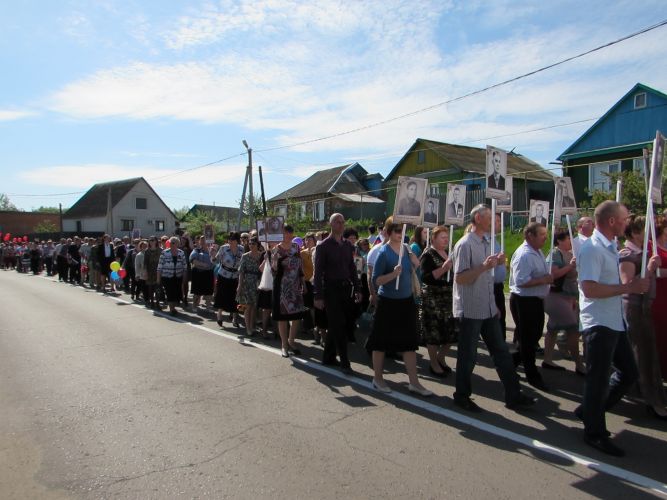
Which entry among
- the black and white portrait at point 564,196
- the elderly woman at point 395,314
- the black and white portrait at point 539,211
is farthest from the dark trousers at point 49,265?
the black and white portrait at point 564,196

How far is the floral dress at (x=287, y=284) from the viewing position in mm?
7449

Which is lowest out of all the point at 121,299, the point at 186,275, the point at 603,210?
the point at 121,299

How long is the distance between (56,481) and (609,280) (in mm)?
4399

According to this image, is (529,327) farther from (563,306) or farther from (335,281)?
(335,281)

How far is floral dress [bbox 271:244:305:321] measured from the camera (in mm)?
7449

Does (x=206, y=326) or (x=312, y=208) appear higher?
(x=312, y=208)

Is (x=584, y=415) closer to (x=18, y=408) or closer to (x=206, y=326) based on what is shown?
(x=18, y=408)

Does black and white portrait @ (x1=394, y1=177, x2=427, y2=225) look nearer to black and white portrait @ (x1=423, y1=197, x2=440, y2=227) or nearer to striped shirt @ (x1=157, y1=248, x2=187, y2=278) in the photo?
black and white portrait @ (x1=423, y1=197, x2=440, y2=227)

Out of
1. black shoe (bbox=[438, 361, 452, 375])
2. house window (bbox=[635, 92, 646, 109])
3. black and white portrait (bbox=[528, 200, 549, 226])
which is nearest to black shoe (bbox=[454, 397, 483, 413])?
black shoe (bbox=[438, 361, 452, 375])

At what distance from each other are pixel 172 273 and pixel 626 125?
25.0m

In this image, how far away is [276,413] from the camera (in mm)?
4957

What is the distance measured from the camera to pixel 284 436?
4383 millimetres

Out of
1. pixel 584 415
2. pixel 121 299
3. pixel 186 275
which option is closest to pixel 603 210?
pixel 584 415

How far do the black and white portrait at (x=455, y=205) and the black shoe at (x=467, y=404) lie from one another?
12.6 ft
